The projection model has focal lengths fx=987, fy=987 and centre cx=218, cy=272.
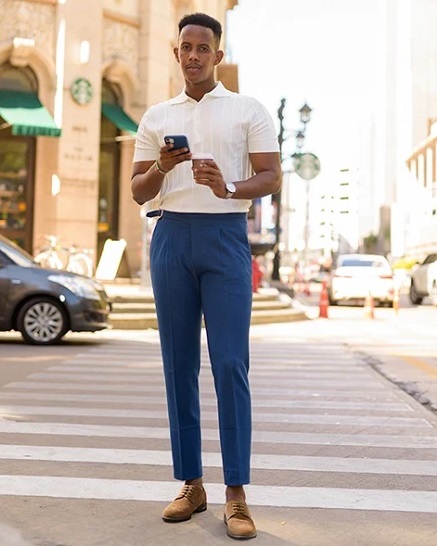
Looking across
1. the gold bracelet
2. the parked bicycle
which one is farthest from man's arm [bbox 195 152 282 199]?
the parked bicycle

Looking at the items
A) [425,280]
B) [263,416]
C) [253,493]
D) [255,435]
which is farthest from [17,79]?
[253,493]

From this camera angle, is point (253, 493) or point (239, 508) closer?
point (239, 508)

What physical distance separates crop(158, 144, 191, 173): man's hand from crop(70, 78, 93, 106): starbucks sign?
65.8ft

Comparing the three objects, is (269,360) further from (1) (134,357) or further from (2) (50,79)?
(2) (50,79)

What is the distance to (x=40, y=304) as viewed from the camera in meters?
12.8

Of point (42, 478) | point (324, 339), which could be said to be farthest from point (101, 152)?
point (42, 478)

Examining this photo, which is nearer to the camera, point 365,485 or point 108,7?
point 365,485

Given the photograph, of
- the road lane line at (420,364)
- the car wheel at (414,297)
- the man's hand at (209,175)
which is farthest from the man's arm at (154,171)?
the car wheel at (414,297)

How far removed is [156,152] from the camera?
13.7 ft

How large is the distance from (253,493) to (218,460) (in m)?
0.87

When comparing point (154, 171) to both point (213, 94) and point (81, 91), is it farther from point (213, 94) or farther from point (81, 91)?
point (81, 91)

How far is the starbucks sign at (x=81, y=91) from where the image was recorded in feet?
76.4

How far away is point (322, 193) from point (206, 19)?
565 ft

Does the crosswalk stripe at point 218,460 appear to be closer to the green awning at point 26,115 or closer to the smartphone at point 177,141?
the smartphone at point 177,141
